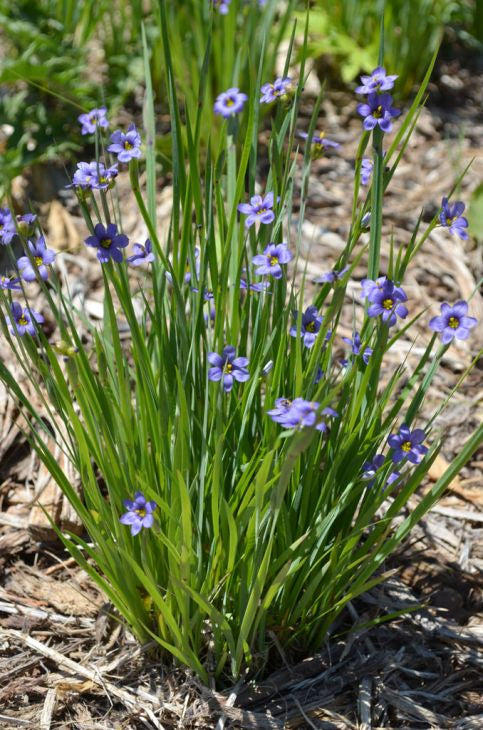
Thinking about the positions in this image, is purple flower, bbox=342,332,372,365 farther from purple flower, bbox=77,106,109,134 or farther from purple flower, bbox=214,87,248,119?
purple flower, bbox=77,106,109,134

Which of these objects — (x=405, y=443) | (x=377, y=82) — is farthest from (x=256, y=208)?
(x=405, y=443)

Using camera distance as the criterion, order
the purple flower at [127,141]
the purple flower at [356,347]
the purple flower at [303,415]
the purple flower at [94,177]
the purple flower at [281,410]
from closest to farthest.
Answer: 1. the purple flower at [303,415]
2. the purple flower at [281,410]
3. the purple flower at [94,177]
4. the purple flower at [127,141]
5. the purple flower at [356,347]

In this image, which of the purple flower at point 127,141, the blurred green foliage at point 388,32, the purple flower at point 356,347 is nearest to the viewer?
the purple flower at point 127,141

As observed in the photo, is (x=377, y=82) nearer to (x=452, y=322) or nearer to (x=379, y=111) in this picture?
(x=379, y=111)

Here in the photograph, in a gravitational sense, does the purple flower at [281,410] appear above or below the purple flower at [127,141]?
below

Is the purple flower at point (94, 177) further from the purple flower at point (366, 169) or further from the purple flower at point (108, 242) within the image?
the purple flower at point (366, 169)

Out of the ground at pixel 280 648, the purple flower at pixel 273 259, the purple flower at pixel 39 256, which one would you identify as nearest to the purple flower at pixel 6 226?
the purple flower at pixel 39 256
